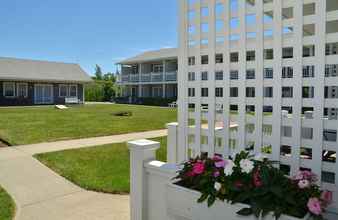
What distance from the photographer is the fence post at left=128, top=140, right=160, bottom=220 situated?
9.23 ft

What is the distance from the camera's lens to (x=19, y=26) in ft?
110

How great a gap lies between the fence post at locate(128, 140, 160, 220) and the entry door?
31.6 metres

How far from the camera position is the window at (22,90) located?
30.1 metres

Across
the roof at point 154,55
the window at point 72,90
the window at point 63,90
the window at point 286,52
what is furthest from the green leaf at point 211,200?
the window at point 72,90

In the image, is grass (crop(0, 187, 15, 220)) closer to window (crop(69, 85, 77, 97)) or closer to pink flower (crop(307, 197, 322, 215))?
pink flower (crop(307, 197, 322, 215))

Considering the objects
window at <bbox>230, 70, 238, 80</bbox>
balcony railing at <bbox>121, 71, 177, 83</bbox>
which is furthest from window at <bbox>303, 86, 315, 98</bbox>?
balcony railing at <bbox>121, 71, 177, 83</bbox>

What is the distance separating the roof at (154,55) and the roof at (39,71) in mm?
6207

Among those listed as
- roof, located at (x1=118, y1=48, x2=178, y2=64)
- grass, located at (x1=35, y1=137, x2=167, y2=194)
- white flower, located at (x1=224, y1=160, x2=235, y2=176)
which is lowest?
grass, located at (x1=35, y1=137, x2=167, y2=194)

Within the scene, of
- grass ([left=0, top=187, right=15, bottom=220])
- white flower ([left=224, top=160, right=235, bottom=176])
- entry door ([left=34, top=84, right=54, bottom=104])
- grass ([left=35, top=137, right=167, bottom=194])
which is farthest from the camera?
entry door ([left=34, top=84, right=54, bottom=104])

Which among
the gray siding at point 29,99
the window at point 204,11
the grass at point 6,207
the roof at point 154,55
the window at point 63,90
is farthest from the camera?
the window at point 63,90

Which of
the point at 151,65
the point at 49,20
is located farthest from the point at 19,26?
the point at 151,65

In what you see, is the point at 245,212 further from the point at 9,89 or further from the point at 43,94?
the point at 43,94

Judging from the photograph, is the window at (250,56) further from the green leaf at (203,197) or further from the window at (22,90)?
the window at (22,90)

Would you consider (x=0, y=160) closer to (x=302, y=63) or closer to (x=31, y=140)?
(x=31, y=140)
